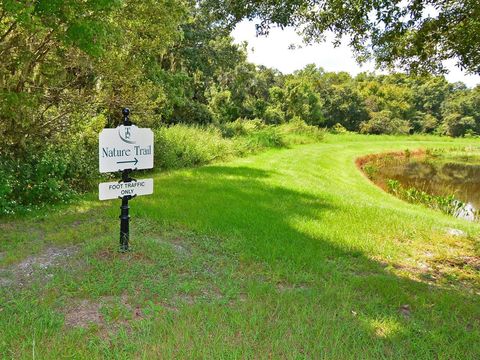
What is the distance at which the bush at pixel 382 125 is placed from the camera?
42.3 metres

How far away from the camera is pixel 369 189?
1360 centimetres

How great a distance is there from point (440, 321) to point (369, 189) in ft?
33.6

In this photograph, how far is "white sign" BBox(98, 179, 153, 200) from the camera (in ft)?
15.0

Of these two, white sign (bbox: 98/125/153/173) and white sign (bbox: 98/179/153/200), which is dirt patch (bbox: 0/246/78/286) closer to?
white sign (bbox: 98/179/153/200)

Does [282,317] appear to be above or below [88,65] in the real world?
below

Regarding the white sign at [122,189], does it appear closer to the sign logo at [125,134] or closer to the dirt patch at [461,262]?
the sign logo at [125,134]

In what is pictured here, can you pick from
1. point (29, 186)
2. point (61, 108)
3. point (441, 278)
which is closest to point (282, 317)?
point (441, 278)

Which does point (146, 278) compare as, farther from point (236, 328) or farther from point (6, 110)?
point (6, 110)

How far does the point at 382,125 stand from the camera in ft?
140

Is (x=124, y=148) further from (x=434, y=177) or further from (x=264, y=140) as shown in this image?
(x=434, y=177)

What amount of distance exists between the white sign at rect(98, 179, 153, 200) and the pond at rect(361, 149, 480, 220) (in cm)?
1003

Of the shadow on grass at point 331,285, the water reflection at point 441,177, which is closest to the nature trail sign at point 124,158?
the shadow on grass at point 331,285

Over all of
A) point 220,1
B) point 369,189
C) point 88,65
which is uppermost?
point 220,1

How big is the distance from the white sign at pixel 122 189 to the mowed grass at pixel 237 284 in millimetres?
718
